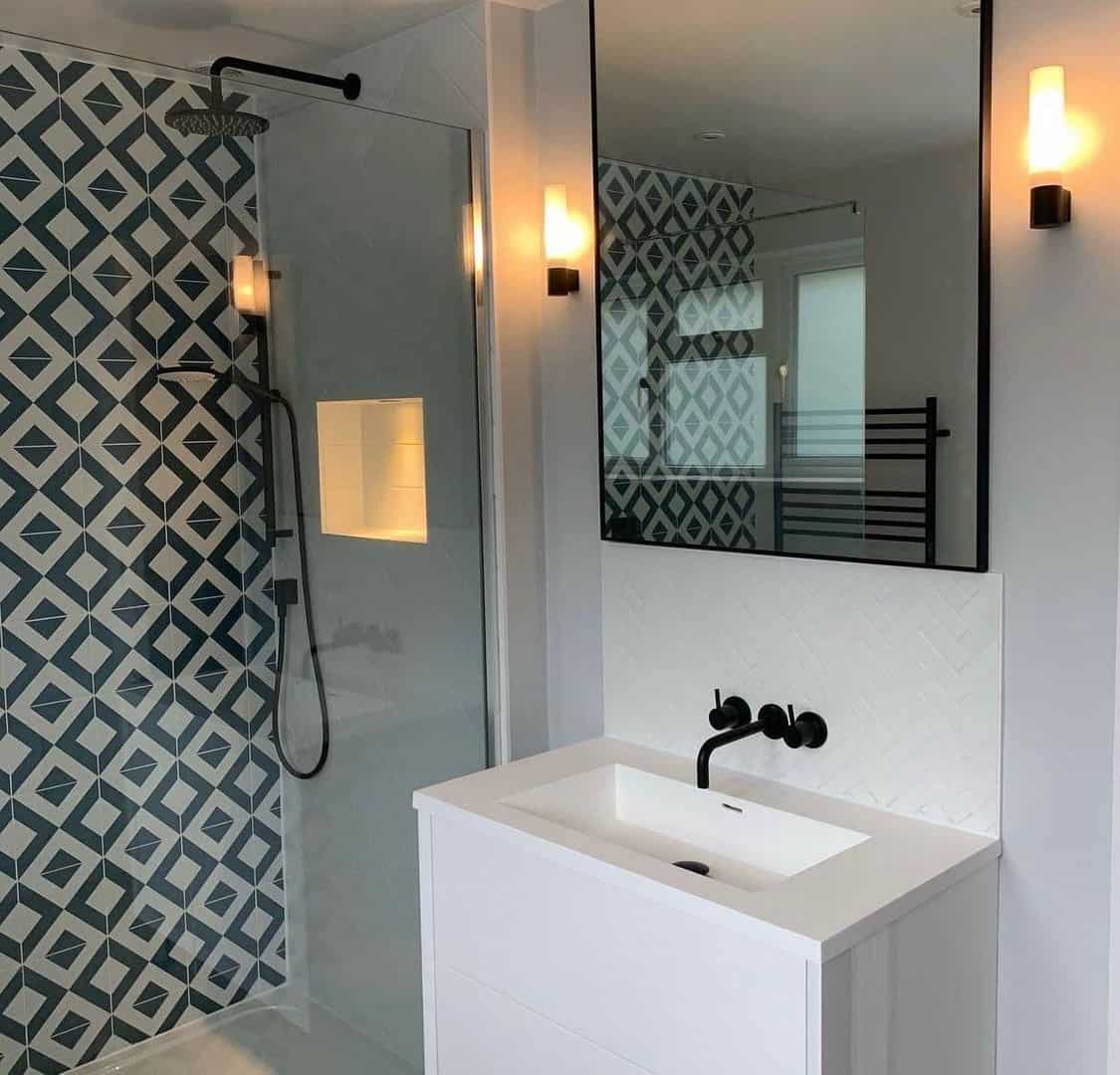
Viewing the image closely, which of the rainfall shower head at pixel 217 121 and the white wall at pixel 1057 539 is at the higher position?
the rainfall shower head at pixel 217 121

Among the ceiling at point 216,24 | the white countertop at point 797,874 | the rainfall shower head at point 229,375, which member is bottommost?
the white countertop at point 797,874

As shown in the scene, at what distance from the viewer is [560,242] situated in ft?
8.38

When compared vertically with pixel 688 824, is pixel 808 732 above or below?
above

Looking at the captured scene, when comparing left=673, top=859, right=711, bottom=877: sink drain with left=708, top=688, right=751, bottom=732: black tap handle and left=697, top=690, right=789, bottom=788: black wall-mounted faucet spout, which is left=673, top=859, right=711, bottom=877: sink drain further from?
left=708, top=688, right=751, bottom=732: black tap handle

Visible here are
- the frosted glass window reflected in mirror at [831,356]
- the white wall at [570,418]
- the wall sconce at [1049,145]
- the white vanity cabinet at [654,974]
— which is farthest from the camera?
the white wall at [570,418]

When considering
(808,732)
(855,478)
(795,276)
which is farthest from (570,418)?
(808,732)

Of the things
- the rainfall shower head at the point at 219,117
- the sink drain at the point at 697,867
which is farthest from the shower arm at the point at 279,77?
the sink drain at the point at 697,867

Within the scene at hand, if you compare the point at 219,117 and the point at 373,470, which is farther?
the point at 373,470

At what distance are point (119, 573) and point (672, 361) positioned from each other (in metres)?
1.16

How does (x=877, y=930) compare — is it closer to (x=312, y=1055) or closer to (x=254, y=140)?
(x=312, y=1055)

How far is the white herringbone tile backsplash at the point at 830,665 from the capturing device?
1932mm

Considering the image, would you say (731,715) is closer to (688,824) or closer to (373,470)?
(688,824)

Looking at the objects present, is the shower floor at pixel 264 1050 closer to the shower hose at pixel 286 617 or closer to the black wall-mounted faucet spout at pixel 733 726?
the shower hose at pixel 286 617

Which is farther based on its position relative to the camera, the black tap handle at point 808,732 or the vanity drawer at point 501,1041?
the black tap handle at point 808,732
